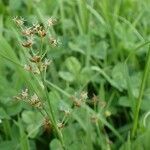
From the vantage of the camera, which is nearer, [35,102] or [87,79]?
[35,102]

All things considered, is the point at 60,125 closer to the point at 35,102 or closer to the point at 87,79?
the point at 35,102

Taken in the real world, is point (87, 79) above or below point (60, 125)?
above

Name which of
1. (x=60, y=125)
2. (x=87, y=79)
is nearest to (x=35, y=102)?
(x=60, y=125)

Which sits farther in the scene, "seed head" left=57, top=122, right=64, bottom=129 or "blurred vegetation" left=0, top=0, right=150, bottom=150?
"blurred vegetation" left=0, top=0, right=150, bottom=150

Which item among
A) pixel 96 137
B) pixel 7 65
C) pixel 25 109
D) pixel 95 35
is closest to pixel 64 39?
pixel 95 35

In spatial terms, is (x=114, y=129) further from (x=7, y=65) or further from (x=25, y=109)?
(x=7, y=65)

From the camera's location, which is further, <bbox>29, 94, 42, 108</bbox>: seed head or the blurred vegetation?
the blurred vegetation

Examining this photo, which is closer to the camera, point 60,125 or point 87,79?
point 60,125

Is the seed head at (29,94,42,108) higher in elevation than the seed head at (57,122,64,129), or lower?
higher
